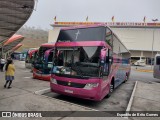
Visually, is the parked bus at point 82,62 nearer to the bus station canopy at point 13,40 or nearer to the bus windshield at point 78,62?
the bus windshield at point 78,62

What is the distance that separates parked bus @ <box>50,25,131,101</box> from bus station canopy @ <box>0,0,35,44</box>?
22.3 feet

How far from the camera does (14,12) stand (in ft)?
52.4

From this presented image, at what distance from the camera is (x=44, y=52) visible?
581 inches

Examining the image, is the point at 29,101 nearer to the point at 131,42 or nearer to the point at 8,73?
the point at 8,73

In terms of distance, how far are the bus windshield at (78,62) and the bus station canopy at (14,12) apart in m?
7.04

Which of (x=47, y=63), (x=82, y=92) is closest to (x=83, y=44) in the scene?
(x=82, y=92)

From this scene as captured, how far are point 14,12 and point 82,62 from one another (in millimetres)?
11199

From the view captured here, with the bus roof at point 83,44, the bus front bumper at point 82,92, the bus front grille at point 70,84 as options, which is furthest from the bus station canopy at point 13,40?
the bus front bumper at point 82,92

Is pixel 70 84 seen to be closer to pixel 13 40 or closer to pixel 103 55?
pixel 103 55

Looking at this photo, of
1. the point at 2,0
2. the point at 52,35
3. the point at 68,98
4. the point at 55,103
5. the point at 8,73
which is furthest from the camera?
the point at 52,35

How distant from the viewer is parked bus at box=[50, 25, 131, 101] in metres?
7.29

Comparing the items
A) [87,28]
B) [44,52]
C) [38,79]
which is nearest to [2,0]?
[44,52]

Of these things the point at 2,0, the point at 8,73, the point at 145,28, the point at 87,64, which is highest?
the point at 145,28

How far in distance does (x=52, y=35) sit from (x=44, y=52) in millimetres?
57482
